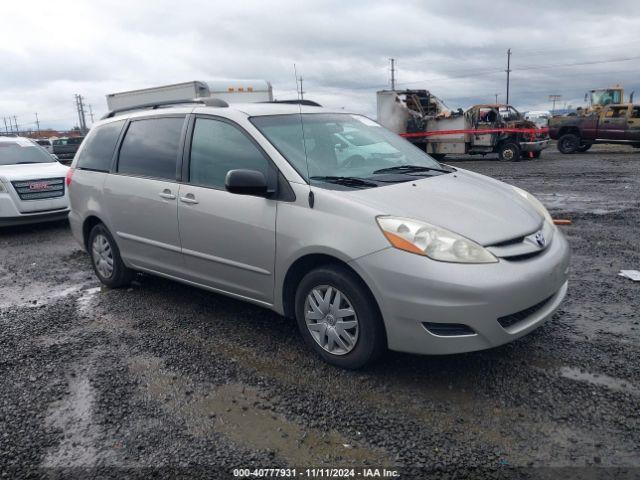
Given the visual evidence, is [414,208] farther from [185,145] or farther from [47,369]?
[47,369]

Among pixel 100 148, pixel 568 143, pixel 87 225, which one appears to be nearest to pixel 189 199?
pixel 100 148

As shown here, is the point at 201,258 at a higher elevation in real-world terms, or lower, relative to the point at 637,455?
higher

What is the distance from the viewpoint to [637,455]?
249 centimetres

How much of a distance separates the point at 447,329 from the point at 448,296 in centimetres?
22

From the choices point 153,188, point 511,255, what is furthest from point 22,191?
point 511,255

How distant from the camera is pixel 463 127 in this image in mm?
20344

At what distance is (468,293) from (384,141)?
1963 millimetres

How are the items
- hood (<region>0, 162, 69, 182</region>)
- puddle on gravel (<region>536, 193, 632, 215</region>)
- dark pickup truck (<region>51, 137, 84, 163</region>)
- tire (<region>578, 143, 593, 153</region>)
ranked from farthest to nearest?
dark pickup truck (<region>51, 137, 84, 163</region>) < tire (<region>578, 143, 593, 153</region>) < puddle on gravel (<region>536, 193, 632, 215</region>) < hood (<region>0, 162, 69, 182</region>)

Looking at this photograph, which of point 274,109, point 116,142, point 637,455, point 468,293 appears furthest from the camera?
point 116,142

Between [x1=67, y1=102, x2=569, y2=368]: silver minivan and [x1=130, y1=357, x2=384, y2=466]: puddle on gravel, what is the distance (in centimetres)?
64

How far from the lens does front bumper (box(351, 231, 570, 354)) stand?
2908 mm

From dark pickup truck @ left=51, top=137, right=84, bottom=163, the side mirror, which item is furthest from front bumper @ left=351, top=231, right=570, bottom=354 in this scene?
dark pickup truck @ left=51, top=137, right=84, bottom=163

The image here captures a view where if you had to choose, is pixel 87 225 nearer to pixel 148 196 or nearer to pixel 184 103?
pixel 148 196

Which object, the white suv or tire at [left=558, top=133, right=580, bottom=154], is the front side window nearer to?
the white suv
